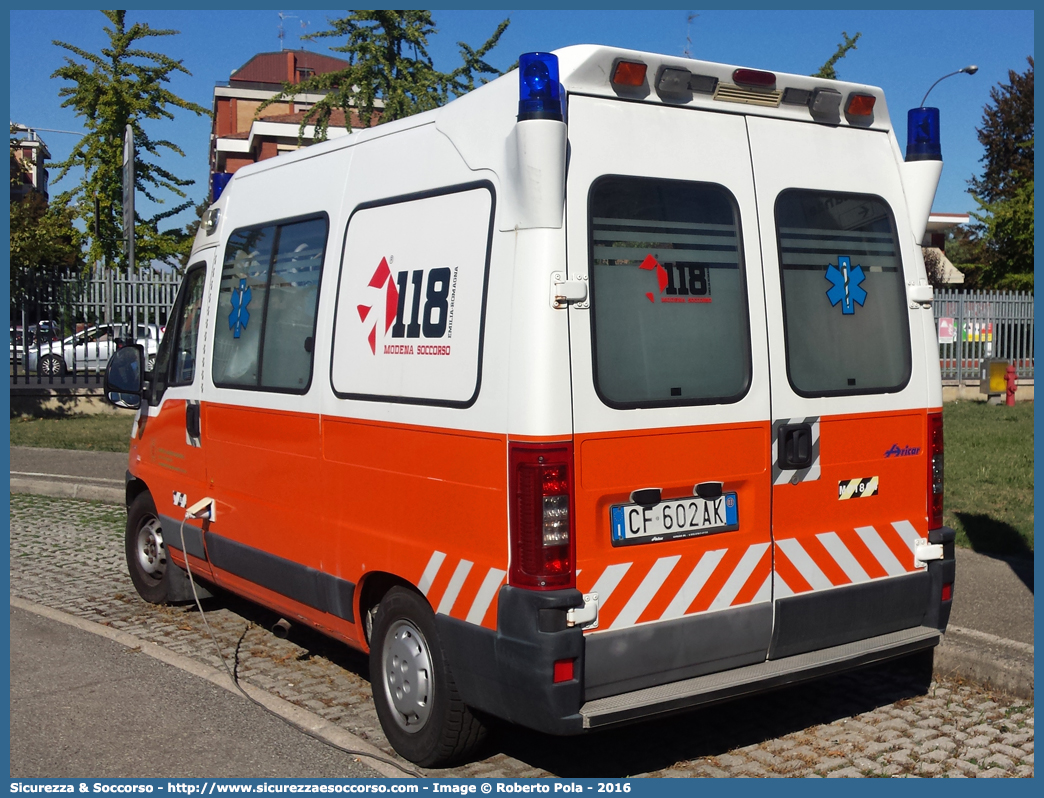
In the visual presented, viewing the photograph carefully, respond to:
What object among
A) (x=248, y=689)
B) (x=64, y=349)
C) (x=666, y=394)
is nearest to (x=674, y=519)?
(x=666, y=394)

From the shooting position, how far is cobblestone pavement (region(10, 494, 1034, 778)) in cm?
468

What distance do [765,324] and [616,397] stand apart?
805 mm

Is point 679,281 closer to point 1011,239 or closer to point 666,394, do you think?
point 666,394

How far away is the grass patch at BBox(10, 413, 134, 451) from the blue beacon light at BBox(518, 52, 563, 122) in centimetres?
1196

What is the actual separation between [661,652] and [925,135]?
2.67 metres

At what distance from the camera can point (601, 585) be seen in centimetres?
409

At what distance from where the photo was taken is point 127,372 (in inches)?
275

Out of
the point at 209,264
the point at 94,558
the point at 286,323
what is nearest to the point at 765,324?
the point at 286,323

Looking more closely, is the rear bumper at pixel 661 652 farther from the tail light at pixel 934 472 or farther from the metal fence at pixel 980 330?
the metal fence at pixel 980 330

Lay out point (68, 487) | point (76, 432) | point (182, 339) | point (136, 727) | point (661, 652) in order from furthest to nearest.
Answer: point (76, 432) → point (68, 487) → point (182, 339) → point (136, 727) → point (661, 652)

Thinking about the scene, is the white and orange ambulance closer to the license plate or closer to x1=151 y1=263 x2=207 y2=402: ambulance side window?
the license plate

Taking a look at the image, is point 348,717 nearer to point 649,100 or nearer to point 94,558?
point 649,100

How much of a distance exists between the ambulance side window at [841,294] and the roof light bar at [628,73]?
837mm

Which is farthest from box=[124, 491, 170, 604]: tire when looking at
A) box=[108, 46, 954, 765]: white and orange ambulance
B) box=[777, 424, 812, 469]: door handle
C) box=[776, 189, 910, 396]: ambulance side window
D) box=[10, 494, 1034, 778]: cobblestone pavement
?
box=[776, 189, 910, 396]: ambulance side window
